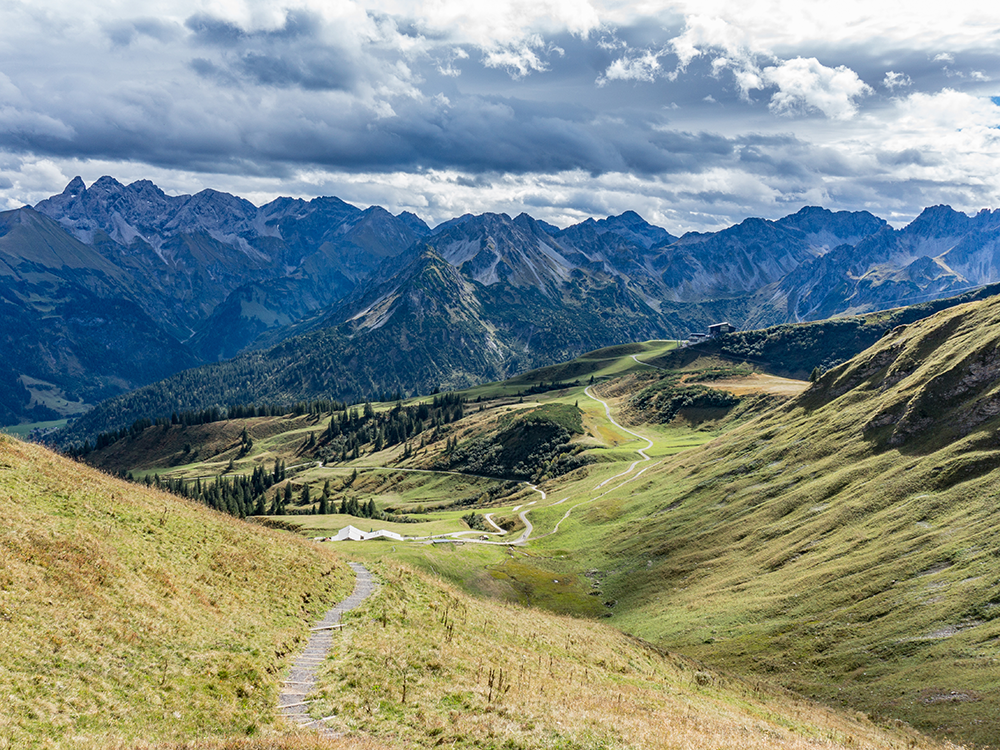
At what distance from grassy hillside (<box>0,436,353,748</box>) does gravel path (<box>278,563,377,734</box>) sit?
0.73 m

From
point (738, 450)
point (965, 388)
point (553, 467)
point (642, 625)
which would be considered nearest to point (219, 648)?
point (642, 625)

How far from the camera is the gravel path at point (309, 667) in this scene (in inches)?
1001

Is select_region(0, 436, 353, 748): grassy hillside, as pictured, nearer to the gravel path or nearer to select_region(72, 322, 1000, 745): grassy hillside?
the gravel path

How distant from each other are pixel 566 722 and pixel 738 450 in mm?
99903

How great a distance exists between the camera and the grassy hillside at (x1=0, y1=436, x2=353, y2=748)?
71.4ft

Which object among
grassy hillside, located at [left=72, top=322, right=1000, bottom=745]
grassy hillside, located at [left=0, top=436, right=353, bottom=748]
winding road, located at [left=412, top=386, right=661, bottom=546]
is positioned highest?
grassy hillside, located at [left=0, top=436, right=353, bottom=748]

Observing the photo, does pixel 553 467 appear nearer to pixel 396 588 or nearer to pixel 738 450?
pixel 738 450

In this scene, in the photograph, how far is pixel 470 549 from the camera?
97.2 metres

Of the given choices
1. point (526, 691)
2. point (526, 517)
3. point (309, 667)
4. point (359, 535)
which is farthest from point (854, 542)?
point (526, 517)

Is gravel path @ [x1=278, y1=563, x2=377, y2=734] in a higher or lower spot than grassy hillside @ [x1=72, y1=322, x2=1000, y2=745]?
higher

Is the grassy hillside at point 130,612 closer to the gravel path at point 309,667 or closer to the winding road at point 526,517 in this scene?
the gravel path at point 309,667

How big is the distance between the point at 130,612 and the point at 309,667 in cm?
892

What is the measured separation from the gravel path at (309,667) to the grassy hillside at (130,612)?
2.40 feet

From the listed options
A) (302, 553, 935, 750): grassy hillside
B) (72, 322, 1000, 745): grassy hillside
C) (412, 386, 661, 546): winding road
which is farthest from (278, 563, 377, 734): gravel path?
(412, 386, 661, 546): winding road
